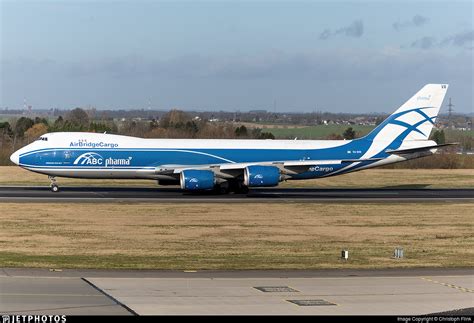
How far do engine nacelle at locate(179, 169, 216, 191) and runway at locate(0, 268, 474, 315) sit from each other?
2781 cm

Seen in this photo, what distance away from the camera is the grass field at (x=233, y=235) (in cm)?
3306

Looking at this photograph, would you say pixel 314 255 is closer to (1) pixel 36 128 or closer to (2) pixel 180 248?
(2) pixel 180 248

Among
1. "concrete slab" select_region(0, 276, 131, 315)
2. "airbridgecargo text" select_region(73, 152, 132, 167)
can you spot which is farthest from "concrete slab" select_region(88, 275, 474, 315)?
"airbridgecargo text" select_region(73, 152, 132, 167)

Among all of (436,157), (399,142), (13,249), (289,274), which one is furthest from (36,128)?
(289,274)

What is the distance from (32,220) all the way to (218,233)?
9.96 metres

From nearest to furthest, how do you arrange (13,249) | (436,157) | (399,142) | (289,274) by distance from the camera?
1. (289,274)
2. (13,249)
3. (399,142)
4. (436,157)

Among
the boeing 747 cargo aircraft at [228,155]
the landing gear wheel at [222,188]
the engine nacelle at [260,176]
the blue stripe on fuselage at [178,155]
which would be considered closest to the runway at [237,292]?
the engine nacelle at [260,176]

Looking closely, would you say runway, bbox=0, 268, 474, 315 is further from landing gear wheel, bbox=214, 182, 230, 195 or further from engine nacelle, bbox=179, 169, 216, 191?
landing gear wheel, bbox=214, 182, 230, 195

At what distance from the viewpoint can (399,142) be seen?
66.2 m

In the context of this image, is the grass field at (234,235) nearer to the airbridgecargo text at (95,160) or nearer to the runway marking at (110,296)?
the runway marking at (110,296)

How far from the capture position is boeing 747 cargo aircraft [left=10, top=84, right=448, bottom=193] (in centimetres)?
5900

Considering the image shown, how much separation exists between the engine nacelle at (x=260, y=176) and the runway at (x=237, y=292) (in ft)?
93.7

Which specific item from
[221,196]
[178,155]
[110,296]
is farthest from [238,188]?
[110,296]

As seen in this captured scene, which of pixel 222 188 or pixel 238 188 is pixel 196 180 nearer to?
pixel 222 188
